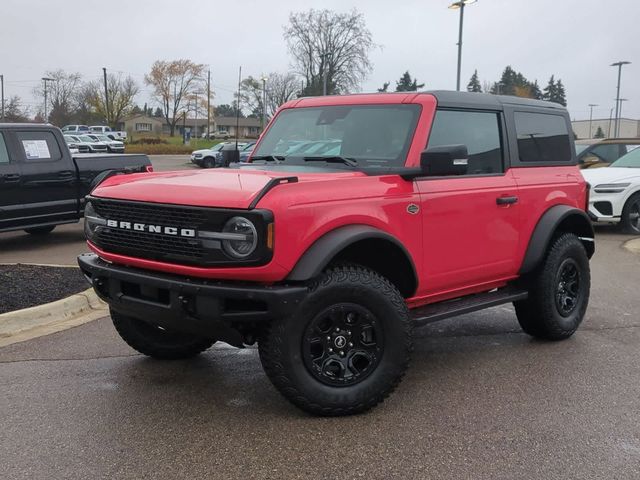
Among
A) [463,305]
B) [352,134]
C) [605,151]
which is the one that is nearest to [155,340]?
[352,134]

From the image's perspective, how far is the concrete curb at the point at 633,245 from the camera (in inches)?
395

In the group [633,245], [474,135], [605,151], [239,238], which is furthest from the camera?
[605,151]

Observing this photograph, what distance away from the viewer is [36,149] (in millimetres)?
9539

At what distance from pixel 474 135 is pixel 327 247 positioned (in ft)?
6.14

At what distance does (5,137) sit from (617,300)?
8288mm

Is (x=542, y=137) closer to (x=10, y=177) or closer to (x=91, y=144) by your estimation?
(x=10, y=177)

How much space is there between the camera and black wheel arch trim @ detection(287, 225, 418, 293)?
11.3 ft

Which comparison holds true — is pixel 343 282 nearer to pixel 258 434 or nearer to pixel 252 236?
pixel 252 236

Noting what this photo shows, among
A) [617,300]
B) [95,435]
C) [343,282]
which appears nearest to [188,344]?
[95,435]

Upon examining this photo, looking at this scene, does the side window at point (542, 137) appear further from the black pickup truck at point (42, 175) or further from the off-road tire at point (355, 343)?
the black pickup truck at point (42, 175)

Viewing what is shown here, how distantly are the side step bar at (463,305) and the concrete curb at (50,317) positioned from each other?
10.3 ft

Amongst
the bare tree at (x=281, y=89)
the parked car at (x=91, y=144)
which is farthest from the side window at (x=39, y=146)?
the bare tree at (x=281, y=89)

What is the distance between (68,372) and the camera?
4527mm

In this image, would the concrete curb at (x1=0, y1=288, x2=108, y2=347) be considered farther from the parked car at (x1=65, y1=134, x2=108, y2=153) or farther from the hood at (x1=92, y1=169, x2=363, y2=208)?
the parked car at (x1=65, y1=134, x2=108, y2=153)
